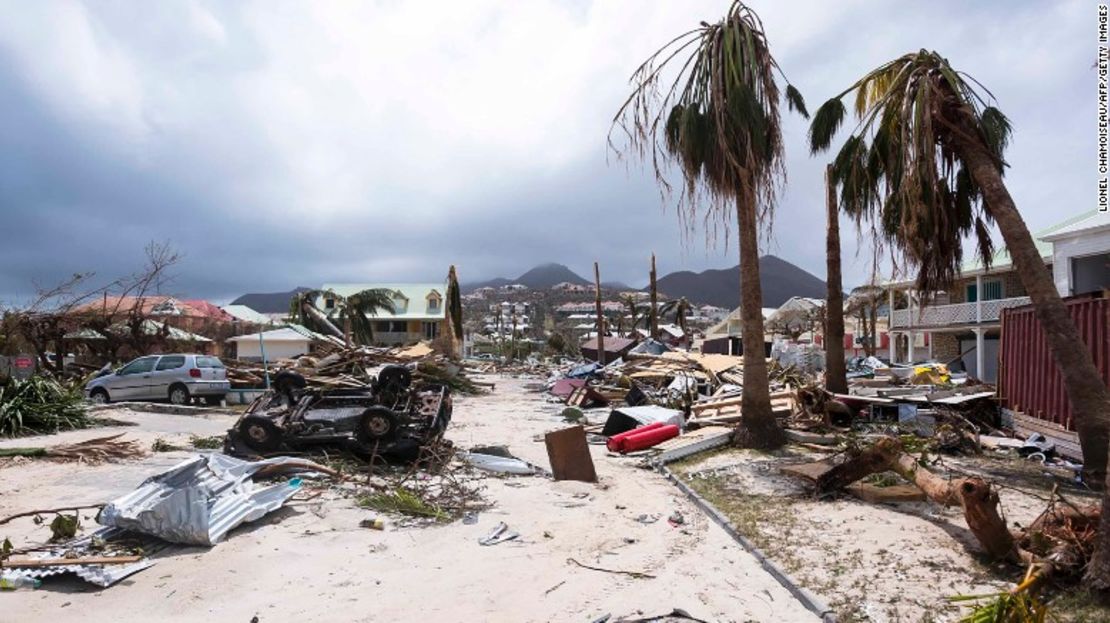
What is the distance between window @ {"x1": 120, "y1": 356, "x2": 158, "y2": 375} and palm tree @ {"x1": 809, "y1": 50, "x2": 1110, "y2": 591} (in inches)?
A: 721

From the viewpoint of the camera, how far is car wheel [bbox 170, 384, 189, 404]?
802 inches

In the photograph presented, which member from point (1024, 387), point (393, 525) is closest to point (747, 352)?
point (1024, 387)

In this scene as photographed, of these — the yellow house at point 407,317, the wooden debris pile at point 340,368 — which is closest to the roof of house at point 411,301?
the yellow house at point 407,317

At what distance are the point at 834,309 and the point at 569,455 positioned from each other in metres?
9.59

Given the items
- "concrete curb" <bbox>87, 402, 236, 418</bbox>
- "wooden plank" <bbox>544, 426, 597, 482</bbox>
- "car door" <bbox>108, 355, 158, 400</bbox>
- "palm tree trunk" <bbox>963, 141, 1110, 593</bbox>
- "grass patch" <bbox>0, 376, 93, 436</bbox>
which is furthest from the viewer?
"car door" <bbox>108, 355, 158, 400</bbox>

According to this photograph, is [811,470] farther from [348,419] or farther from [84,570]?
[84,570]

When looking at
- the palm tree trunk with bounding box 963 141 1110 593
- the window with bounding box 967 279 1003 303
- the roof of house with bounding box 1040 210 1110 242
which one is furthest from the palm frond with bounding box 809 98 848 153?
the window with bounding box 967 279 1003 303

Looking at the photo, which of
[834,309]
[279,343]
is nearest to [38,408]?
[834,309]

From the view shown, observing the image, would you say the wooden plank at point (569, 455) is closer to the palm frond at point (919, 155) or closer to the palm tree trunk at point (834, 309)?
the palm frond at point (919, 155)

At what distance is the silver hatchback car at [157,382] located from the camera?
796 inches

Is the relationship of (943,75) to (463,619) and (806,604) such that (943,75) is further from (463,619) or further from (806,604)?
(463,619)

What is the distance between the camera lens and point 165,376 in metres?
20.3

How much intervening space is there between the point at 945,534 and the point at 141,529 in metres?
7.22

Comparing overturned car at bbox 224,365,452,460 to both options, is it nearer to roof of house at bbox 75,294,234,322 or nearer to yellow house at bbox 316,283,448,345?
roof of house at bbox 75,294,234,322
